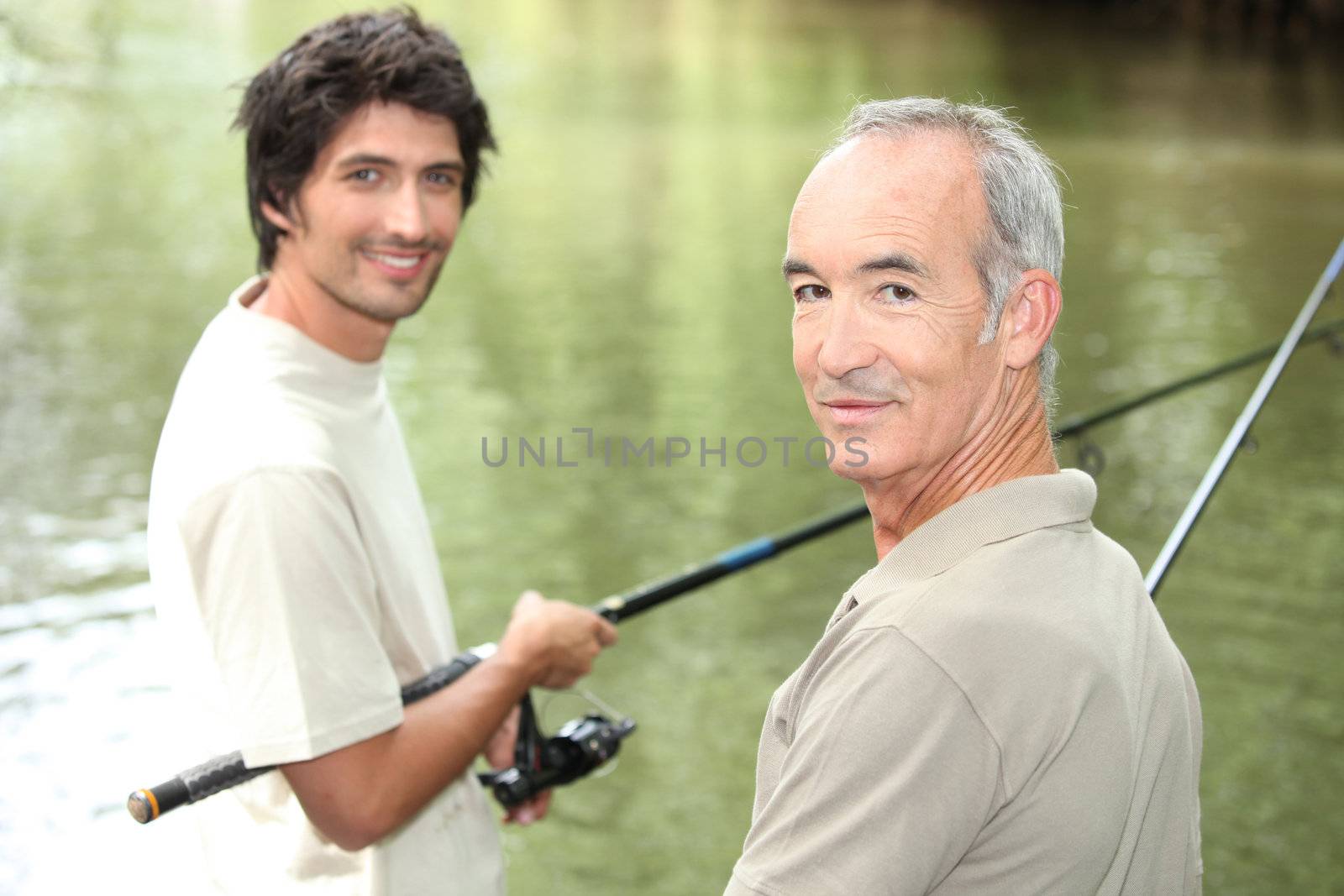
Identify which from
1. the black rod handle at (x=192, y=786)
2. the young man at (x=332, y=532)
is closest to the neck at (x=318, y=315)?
the young man at (x=332, y=532)

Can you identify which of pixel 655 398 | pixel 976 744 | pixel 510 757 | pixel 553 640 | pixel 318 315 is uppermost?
pixel 318 315

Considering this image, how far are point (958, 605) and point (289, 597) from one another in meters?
0.75

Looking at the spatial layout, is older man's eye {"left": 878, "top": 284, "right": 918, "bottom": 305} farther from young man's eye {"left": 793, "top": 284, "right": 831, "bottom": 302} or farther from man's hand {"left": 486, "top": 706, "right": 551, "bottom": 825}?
man's hand {"left": 486, "top": 706, "right": 551, "bottom": 825}

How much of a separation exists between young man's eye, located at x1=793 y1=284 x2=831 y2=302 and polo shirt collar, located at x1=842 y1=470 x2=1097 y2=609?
19 cm

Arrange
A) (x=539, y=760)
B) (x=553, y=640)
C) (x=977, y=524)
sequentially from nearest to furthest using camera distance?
(x=977, y=524), (x=553, y=640), (x=539, y=760)

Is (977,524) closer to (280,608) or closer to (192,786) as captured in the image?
(280,608)

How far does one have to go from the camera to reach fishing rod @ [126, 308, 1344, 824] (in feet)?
4.72

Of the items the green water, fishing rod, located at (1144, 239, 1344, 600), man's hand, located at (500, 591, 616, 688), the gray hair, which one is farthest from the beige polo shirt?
the green water

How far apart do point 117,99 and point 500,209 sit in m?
3.62

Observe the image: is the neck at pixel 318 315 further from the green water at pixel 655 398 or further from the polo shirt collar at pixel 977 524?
the polo shirt collar at pixel 977 524

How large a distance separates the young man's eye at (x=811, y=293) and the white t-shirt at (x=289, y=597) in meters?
0.59

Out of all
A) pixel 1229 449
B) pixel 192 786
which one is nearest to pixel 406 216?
pixel 192 786

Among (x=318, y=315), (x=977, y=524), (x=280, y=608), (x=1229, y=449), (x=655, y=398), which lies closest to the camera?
(x=977, y=524)

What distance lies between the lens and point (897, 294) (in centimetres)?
108
